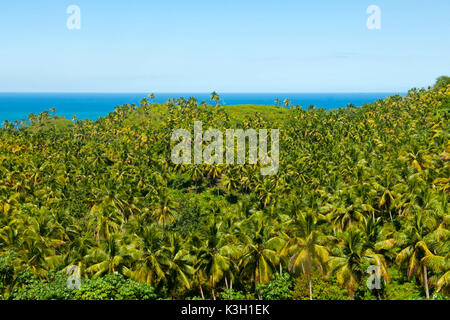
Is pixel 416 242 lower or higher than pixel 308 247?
higher

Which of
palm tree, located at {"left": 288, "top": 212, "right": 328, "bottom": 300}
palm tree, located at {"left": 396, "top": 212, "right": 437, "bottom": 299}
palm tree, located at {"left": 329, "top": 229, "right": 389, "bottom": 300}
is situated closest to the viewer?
palm tree, located at {"left": 329, "top": 229, "right": 389, "bottom": 300}

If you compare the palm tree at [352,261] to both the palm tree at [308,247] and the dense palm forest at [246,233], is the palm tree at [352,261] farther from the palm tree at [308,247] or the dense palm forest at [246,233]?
the palm tree at [308,247]

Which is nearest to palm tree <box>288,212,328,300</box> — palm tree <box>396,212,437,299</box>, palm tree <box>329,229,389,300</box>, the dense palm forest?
the dense palm forest

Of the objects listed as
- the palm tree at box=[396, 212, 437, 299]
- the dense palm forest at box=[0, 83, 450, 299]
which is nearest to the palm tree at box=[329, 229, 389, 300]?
the dense palm forest at box=[0, 83, 450, 299]

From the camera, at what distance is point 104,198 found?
53906mm

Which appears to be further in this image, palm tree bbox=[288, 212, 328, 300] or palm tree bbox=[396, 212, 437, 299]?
palm tree bbox=[288, 212, 328, 300]

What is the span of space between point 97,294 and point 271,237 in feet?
58.4

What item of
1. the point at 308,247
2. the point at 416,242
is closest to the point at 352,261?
the point at 308,247

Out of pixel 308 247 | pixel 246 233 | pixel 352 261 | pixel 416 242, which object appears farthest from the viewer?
pixel 246 233

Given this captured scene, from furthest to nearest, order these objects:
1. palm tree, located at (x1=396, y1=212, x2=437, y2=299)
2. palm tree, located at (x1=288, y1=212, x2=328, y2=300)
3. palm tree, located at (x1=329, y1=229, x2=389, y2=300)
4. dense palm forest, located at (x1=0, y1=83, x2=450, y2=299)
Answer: palm tree, located at (x1=288, y1=212, x2=328, y2=300), palm tree, located at (x1=396, y1=212, x2=437, y2=299), dense palm forest, located at (x1=0, y1=83, x2=450, y2=299), palm tree, located at (x1=329, y1=229, x2=389, y2=300)

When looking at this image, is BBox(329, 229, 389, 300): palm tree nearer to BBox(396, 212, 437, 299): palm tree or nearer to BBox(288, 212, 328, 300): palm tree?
BBox(288, 212, 328, 300): palm tree

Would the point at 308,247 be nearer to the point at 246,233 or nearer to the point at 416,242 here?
the point at 246,233
